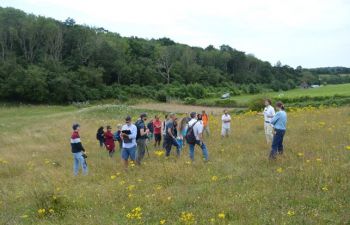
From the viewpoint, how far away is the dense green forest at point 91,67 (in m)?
72.2

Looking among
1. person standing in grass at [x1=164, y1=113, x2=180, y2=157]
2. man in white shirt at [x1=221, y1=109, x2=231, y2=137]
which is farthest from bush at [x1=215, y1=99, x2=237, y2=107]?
person standing in grass at [x1=164, y1=113, x2=180, y2=157]

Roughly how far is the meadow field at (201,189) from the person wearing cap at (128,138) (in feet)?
1.72

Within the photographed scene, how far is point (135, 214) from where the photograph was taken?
801 cm

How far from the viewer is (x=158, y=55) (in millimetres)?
115438

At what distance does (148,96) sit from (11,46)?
3008cm

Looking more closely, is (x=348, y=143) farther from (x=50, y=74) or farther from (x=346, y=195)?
(x=50, y=74)

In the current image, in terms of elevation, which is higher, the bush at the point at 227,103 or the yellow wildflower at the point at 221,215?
the yellow wildflower at the point at 221,215

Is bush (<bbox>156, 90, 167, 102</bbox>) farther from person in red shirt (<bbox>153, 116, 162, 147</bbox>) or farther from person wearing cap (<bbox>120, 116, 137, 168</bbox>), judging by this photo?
person wearing cap (<bbox>120, 116, 137, 168</bbox>)

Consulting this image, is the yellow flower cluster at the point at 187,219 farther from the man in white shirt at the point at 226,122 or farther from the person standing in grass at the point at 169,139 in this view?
the man in white shirt at the point at 226,122

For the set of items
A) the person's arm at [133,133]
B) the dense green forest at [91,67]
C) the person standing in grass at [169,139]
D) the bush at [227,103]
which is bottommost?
the bush at [227,103]

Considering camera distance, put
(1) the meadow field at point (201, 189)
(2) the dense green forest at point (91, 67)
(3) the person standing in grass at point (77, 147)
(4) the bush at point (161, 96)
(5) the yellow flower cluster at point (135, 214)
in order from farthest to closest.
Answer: (4) the bush at point (161, 96), (2) the dense green forest at point (91, 67), (3) the person standing in grass at point (77, 147), (5) the yellow flower cluster at point (135, 214), (1) the meadow field at point (201, 189)

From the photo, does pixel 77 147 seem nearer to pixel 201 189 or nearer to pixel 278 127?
pixel 201 189

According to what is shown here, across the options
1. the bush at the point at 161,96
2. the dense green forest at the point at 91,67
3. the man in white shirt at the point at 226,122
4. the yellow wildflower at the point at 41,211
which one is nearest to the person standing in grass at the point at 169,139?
the man in white shirt at the point at 226,122

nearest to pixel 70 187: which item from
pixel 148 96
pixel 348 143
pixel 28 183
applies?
pixel 28 183
